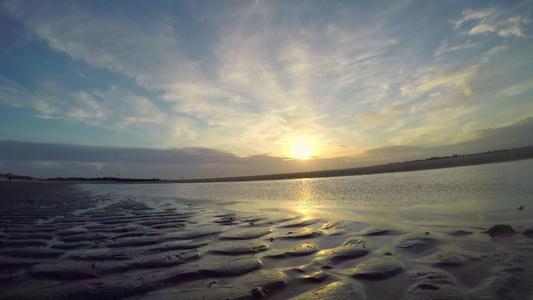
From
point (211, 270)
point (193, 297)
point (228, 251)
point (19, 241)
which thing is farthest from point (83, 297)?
point (19, 241)

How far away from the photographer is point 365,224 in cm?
824

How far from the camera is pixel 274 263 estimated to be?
16.4 feet

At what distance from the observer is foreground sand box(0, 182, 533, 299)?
363cm

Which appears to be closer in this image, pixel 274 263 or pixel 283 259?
pixel 274 263

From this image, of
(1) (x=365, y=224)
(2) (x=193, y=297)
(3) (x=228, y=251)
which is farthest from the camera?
(1) (x=365, y=224)

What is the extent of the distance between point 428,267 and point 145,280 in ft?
15.0

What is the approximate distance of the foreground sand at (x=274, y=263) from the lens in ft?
11.9

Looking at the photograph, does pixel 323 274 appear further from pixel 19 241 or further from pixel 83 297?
pixel 19 241

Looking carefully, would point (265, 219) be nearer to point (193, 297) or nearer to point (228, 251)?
point (228, 251)

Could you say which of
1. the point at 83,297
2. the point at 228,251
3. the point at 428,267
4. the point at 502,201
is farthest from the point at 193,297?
the point at 502,201

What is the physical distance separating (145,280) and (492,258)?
19.1 feet

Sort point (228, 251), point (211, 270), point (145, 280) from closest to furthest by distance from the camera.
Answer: point (145, 280)
point (211, 270)
point (228, 251)

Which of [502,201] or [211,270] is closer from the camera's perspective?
[211,270]

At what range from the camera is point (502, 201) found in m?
9.95
